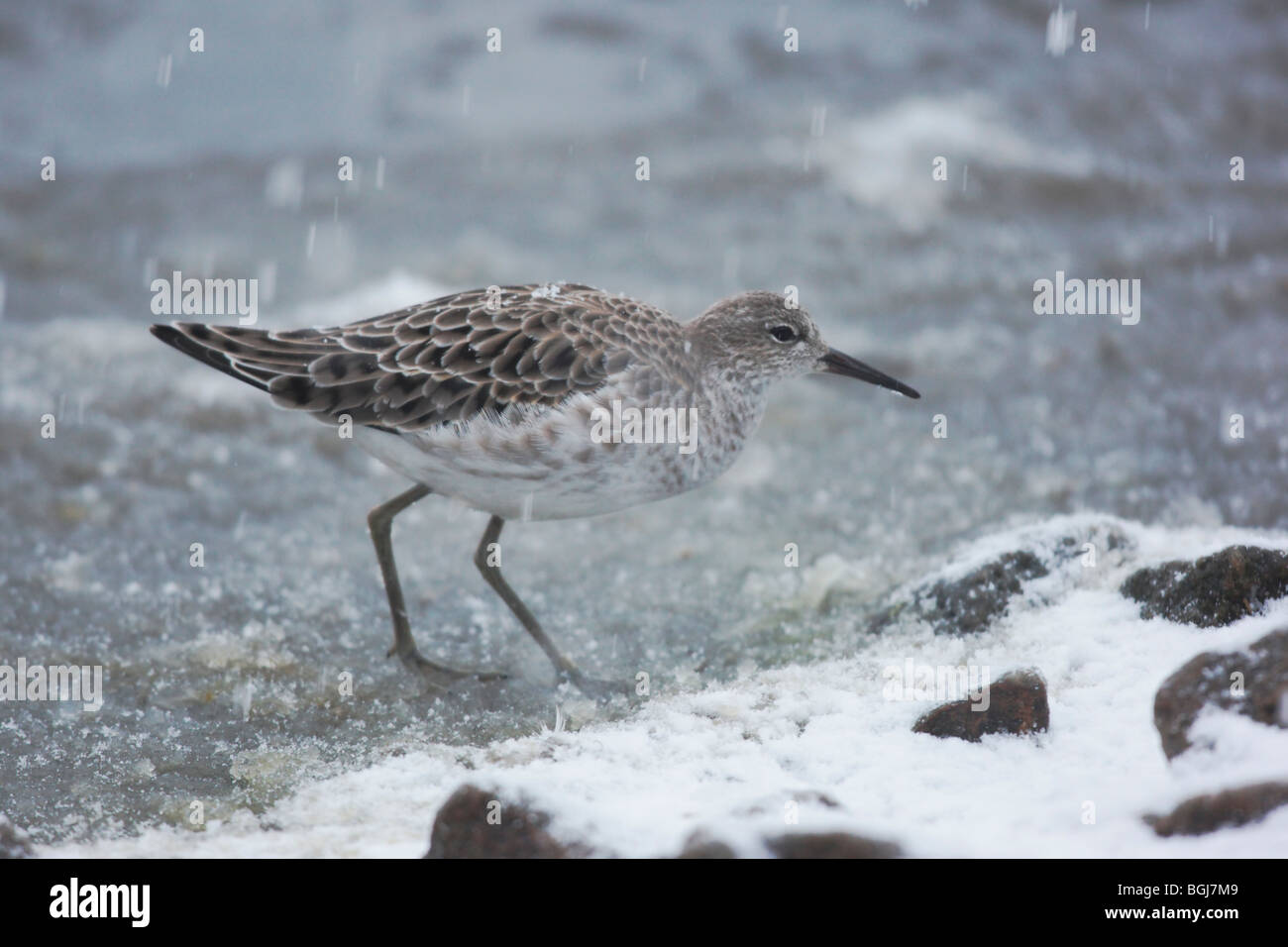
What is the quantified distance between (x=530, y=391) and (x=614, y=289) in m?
5.06

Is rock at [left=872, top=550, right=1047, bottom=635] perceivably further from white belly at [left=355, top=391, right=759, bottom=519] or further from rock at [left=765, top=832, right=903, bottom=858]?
rock at [left=765, top=832, right=903, bottom=858]

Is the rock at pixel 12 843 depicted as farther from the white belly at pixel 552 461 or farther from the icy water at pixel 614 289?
the white belly at pixel 552 461

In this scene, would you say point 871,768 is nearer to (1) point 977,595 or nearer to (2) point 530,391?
(1) point 977,595

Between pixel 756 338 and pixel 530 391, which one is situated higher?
pixel 756 338

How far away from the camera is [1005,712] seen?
15.6 feet

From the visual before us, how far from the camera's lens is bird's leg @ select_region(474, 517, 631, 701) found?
5.89m

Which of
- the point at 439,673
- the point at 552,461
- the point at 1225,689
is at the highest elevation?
the point at 552,461

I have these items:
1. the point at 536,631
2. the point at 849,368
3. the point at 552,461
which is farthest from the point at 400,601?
the point at 849,368

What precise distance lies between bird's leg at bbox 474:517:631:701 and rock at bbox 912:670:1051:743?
165 centimetres

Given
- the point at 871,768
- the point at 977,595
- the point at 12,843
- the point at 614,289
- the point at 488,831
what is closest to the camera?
the point at 488,831

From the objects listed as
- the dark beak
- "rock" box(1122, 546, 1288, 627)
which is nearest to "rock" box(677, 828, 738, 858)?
"rock" box(1122, 546, 1288, 627)

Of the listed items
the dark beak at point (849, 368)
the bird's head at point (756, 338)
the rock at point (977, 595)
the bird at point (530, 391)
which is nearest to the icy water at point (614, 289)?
the rock at point (977, 595)

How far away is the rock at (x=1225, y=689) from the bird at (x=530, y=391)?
2315 millimetres
